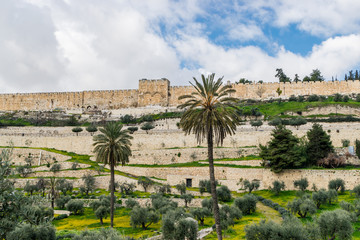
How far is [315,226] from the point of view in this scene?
14.8 meters

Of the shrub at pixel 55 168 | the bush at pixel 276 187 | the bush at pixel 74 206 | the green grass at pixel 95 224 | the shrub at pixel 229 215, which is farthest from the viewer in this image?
the shrub at pixel 55 168

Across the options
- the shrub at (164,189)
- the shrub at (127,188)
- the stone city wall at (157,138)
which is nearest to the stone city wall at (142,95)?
the stone city wall at (157,138)

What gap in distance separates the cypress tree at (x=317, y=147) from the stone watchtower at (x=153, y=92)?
4136cm

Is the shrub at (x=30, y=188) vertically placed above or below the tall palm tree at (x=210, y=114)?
below

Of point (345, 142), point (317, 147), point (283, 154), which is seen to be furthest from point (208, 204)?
point (345, 142)

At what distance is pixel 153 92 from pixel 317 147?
147 feet

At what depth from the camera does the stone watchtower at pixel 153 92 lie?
238 ft

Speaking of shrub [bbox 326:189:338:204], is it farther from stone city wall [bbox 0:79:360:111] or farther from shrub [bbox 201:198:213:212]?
stone city wall [bbox 0:79:360:111]

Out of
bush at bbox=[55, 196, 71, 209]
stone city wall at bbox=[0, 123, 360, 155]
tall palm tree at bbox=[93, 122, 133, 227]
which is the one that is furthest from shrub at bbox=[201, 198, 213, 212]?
stone city wall at bbox=[0, 123, 360, 155]

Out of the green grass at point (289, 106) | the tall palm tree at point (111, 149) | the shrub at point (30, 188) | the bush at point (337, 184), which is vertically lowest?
the shrub at point (30, 188)

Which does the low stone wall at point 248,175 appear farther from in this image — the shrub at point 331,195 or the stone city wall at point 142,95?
the stone city wall at point 142,95

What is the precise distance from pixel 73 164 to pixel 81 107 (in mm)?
37777

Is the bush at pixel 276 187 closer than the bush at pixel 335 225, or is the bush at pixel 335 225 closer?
the bush at pixel 335 225

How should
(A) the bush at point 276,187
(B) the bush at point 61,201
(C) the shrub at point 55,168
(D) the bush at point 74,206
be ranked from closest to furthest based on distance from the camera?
(D) the bush at point 74,206 → (B) the bush at point 61,201 → (A) the bush at point 276,187 → (C) the shrub at point 55,168
